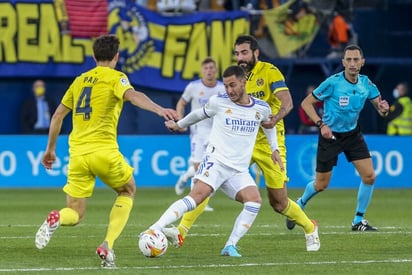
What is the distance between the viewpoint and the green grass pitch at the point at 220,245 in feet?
37.1

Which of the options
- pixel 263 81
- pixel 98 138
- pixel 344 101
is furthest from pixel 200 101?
pixel 98 138

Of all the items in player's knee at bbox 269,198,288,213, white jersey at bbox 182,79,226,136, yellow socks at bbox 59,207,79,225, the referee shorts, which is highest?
yellow socks at bbox 59,207,79,225

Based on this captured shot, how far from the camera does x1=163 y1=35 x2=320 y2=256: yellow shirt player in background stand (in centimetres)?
1292

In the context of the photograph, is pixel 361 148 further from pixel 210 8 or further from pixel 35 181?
pixel 210 8

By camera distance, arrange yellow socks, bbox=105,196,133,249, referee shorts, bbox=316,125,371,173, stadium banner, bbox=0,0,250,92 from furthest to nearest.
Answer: stadium banner, bbox=0,0,250,92, referee shorts, bbox=316,125,371,173, yellow socks, bbox=105,196,133,249

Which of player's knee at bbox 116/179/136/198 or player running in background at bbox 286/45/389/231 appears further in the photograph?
player running in background at bbox 286/45/389/231

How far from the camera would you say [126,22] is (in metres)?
27.3

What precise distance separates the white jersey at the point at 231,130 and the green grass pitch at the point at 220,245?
3.29 feet

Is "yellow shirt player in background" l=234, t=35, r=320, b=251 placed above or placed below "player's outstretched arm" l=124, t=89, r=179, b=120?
below

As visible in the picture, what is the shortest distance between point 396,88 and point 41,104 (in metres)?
8.33

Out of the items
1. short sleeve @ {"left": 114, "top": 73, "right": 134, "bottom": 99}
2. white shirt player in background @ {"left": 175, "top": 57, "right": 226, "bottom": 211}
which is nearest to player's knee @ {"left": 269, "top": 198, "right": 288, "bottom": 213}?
short sleeve @ {"left": 114, "top": 73, "right": 134, "bottom": 99}

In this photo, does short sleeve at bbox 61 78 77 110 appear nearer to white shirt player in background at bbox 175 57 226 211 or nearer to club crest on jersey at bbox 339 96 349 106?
club crest on jersey at bbox 339 96 349 106

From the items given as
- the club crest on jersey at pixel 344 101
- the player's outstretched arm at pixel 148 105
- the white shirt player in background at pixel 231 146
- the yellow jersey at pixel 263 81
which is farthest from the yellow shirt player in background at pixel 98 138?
the club crest on jersey at pixel 344 101

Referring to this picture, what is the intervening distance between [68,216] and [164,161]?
45.5 ft
